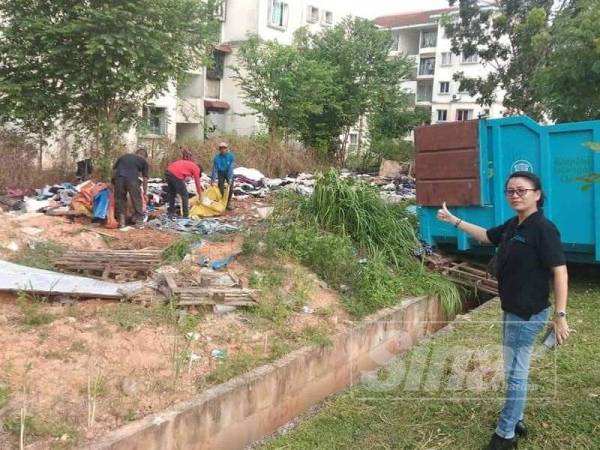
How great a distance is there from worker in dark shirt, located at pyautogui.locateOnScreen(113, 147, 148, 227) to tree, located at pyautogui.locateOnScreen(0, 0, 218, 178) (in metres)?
2.82

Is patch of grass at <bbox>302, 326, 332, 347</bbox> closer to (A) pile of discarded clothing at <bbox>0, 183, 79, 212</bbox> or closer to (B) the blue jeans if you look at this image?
(B) the blue jeans

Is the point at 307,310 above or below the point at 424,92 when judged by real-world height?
below

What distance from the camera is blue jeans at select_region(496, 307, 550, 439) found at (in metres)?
3.09

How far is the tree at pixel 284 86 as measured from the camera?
62.2ft

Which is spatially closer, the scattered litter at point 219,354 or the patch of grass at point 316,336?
the scattered litter at point 219,354

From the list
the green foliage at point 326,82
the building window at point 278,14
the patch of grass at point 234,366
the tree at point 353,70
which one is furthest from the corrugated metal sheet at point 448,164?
the building window at point 278,14

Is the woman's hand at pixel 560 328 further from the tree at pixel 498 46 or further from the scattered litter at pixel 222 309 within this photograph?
the tree at pixel 498 46

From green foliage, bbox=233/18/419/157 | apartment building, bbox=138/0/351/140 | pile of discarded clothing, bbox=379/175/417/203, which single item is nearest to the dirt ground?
pile of discarded clothing, bbox=379/175/417/203

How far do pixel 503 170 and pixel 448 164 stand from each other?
656mm

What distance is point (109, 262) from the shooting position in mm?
5770

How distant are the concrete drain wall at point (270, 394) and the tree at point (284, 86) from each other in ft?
43.4

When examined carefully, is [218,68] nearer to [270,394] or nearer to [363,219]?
[363,219]

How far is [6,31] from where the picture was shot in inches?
424

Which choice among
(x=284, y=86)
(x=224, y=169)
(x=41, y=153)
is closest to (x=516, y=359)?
(x=224, y=169)
